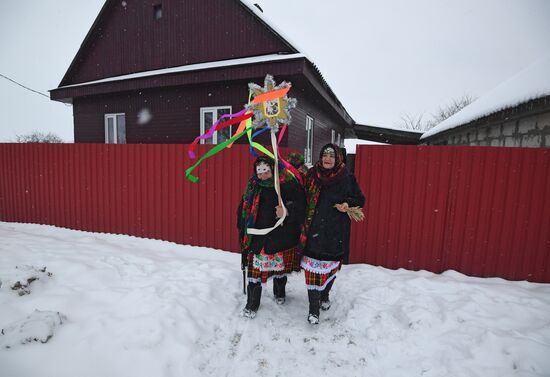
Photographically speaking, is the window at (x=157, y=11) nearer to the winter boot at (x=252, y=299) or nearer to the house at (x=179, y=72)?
the house at (x=179, y=72)

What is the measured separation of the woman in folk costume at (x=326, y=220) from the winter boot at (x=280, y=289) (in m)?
0.45

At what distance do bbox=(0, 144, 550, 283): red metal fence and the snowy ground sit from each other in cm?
30

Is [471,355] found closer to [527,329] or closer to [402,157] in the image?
[527,329]

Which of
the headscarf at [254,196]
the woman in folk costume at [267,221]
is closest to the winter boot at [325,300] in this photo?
the woman in folk costume at [267,221]

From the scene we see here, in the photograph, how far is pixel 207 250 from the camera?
446 cm

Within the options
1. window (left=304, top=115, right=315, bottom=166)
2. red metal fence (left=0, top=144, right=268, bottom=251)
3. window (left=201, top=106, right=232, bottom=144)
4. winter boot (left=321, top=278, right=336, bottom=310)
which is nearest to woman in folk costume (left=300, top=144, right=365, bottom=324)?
winter boot (left=321, top=278, right=336, bottom=310)

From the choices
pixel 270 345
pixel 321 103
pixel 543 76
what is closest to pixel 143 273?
pixel 270 345

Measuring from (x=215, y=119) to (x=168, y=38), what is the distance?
3.20 meters

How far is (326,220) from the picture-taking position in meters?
2.62

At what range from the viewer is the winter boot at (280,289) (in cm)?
307

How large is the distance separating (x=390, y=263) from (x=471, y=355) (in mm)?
1618

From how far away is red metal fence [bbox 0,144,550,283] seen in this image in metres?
3.36

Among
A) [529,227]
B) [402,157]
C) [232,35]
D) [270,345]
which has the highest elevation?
[232,35]

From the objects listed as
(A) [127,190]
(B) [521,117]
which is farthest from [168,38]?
(B) [521,117]
